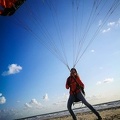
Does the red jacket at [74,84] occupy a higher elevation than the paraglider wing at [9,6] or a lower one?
lower

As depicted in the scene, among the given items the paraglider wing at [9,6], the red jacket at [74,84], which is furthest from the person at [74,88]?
the paraglider wing at [9,6]

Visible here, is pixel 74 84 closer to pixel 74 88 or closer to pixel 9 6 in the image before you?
pixel 74 88

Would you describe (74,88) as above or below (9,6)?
below

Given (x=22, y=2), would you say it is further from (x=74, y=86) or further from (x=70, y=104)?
(x=70, y=104)

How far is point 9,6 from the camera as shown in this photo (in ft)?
29.9

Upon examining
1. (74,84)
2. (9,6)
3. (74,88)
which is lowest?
(74,88)

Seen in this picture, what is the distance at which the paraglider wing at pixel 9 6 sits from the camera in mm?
9016

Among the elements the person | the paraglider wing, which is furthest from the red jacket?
the paraglider wing

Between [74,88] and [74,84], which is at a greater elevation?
[74,84]

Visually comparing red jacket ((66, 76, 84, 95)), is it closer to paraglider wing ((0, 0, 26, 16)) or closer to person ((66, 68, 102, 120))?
person ((66, 68, 102, 120))

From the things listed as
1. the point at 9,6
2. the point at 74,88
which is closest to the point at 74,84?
the point at 74,88

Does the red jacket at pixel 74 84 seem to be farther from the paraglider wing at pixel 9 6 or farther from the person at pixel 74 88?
the paraglider wing at pixel 9 6

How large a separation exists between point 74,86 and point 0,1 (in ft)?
17.3

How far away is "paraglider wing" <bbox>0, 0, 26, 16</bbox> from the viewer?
9.02 meters
